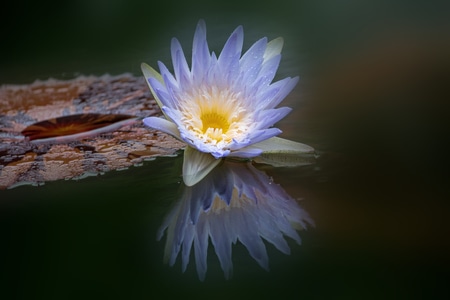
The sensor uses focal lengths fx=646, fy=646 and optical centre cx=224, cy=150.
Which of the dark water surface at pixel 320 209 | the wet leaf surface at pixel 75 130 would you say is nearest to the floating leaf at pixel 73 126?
the wet leaf surface at pixel 75 130

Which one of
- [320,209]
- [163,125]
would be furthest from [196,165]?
[320,209]

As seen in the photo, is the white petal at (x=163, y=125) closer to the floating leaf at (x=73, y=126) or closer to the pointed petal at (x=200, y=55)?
the pointed petal at (x=200, y=55)

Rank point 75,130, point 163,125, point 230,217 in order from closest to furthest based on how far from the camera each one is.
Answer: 1. point 230,217
2. point 163,125
3. point 75,130

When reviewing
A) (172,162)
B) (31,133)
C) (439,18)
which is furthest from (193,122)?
(439,18)

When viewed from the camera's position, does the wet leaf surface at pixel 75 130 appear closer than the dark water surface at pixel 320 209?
No

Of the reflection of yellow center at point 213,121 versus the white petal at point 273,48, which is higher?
the white petal at point 273,48

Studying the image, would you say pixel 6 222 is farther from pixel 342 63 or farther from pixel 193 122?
pixel 342 63

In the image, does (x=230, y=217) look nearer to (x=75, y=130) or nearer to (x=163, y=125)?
(x=163, y=125)
